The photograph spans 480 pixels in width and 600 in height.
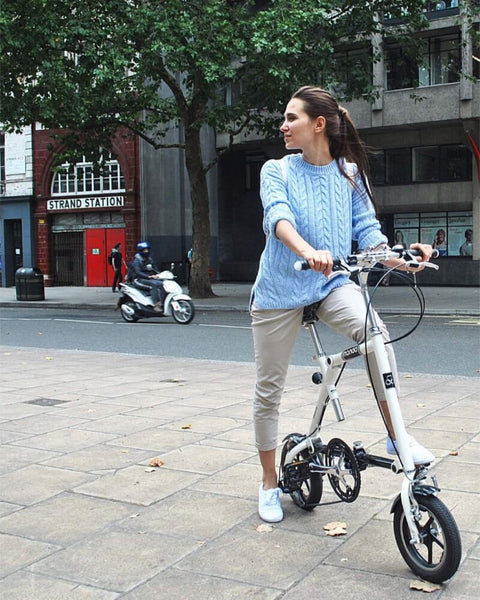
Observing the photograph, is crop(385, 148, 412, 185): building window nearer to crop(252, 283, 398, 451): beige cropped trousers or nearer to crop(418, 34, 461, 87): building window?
crop(418, 34, 461, 87): building window

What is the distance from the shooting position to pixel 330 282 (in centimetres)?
336

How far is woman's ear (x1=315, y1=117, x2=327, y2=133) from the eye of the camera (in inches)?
133

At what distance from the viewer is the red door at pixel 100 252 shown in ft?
105

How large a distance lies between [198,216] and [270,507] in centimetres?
1909

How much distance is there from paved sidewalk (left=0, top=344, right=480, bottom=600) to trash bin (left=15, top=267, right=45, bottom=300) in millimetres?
17503

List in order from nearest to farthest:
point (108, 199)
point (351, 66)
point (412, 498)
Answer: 1. point (412, 498)
2. point (351, 66)
3. point (108, 199)

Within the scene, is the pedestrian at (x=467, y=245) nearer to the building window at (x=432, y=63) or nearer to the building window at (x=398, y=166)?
the building window at (x=398, y=166)

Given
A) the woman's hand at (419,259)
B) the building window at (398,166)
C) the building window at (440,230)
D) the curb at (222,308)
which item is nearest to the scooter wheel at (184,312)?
the curb at (222,308)

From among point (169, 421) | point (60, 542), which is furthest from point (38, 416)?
point (60, 542)

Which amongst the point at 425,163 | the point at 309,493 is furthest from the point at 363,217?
the point at 425,163

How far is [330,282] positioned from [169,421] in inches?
113

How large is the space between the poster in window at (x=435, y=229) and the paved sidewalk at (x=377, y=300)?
1.94 meters

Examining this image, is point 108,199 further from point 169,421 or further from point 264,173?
point 264,173

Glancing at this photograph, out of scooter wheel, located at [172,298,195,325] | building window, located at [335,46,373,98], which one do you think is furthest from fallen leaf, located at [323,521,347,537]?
building window, located at [335,46,373,98]
